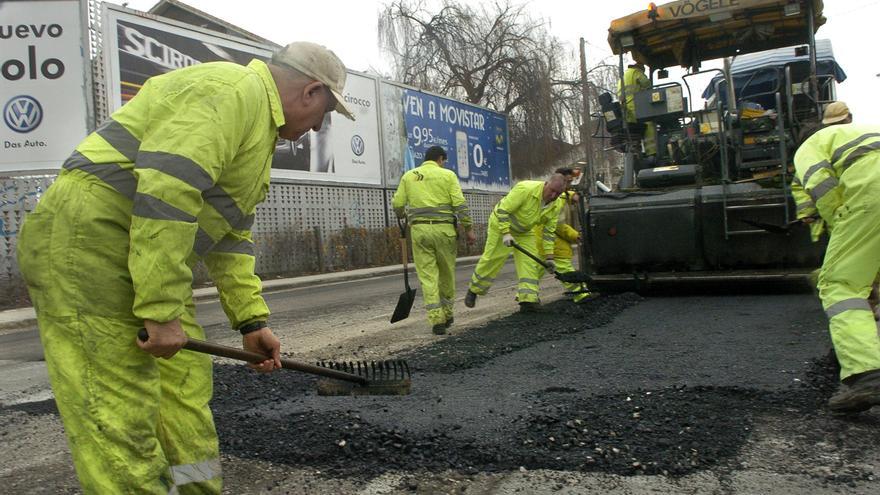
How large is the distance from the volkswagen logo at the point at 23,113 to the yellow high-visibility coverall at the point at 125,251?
12.2 meters

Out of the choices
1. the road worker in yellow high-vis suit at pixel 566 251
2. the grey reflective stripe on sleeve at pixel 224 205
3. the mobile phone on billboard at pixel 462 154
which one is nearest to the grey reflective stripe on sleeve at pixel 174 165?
the grey reflective stripe on sleeve at pixel 224 205

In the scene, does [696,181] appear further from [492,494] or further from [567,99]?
[567,99]

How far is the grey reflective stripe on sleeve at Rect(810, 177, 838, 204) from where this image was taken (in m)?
3.52

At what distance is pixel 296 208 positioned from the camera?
1656 centimetres

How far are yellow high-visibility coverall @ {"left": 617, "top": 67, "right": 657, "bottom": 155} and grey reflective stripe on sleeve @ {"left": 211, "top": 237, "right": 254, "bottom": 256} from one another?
249 inches

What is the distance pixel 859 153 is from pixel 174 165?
125 inches

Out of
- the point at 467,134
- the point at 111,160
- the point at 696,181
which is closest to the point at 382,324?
the point at 696,181

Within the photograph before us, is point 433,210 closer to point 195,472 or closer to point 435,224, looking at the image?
point 435,224

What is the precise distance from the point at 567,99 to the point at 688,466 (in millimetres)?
23430

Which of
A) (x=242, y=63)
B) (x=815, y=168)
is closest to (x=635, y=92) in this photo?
(x=815, y=168)

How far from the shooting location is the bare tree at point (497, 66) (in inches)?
932

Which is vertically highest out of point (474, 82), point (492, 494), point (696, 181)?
point (474, 82)

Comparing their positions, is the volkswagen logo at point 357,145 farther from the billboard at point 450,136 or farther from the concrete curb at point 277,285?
the concrete curb at point 277,285

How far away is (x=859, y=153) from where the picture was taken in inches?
135
